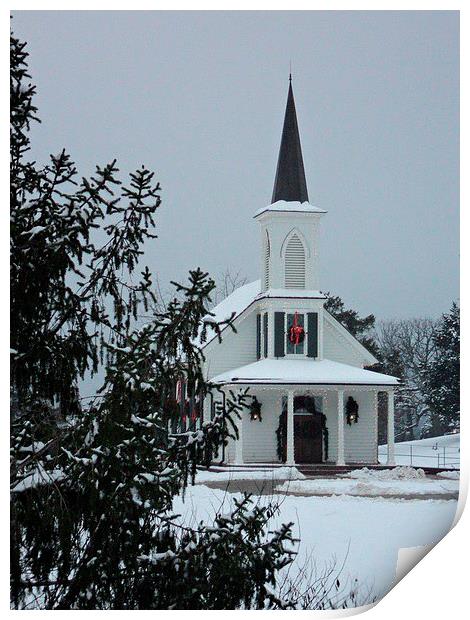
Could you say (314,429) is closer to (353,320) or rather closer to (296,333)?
(353,320)

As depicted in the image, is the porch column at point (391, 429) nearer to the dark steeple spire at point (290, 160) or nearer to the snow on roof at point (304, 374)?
the snow on roof at point (304, 374)

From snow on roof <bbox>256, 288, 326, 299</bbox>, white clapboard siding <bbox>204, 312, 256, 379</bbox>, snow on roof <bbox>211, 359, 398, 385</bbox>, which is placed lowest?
snow on roof <bbox>211, 359, 398, 385</bbox>

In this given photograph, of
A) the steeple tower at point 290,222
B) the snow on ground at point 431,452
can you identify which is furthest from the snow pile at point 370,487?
the steeple tower at point 290,222

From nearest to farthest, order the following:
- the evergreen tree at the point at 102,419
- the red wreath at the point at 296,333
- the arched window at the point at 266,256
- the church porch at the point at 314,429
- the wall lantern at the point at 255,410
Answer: the evergreen tree at the point at 102,419
the arched window at the point at 266,256
the church porch at the point at 314,429
the wall lantern at the point at 255,410
the red wreath at the point at 296,333

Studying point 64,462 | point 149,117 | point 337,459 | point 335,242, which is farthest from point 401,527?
point 149,117

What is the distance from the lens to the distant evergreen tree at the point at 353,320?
19.6 feet

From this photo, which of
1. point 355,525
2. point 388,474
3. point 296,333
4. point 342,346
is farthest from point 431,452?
point 296,333

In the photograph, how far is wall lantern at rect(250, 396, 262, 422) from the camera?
23.4 ft

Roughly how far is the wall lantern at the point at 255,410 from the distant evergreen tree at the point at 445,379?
1.54 metres

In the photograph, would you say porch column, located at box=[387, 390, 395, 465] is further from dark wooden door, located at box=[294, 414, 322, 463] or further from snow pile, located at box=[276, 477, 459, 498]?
dark wooden door, located at box=[294, 414, 322, 463]

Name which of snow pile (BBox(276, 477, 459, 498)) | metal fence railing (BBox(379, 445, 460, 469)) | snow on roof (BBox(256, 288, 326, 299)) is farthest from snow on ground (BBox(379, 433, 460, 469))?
snow on roof (BBox(256, 288, 326, 299))

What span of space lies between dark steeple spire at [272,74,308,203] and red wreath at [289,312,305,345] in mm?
2452

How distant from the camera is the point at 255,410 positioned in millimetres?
7406
